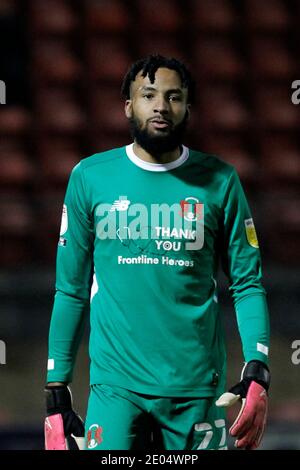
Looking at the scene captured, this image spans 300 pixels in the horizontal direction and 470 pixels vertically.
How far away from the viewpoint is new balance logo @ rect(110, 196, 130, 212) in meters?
2.59

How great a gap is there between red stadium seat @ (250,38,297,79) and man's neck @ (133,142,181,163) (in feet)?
16.2

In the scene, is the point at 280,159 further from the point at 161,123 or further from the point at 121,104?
the point at 161,123

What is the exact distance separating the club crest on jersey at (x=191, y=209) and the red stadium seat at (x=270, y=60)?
16.4ft

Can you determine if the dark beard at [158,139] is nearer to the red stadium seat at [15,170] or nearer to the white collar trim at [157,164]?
the white collar trim at [157,164]

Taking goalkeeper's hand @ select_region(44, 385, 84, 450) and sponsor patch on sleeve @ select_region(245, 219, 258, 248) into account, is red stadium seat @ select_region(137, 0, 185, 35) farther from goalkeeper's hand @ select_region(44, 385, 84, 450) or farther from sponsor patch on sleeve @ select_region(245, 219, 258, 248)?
goalkeeper's hand @ select_region(44, 385, 84, 450)

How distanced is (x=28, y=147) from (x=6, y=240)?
27.6 inches

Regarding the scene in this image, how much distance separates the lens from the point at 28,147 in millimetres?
7105

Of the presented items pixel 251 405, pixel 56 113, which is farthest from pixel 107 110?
pixel 251 405

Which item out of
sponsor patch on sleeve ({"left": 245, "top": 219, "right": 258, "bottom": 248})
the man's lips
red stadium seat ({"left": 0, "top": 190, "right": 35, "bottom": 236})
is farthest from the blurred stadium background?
the man's lips

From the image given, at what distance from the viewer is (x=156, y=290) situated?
255 cm

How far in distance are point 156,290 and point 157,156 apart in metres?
0.34

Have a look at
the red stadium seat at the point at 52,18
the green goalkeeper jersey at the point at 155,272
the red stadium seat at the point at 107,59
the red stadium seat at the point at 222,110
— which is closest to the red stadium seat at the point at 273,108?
the red stadium seat at the point at 222,110

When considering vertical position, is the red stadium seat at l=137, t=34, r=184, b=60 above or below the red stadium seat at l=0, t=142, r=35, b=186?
above
